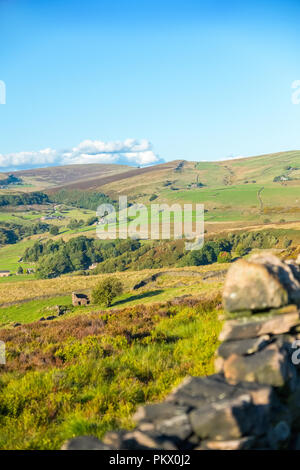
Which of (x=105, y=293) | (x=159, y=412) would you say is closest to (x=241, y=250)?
(x=105, y=293)

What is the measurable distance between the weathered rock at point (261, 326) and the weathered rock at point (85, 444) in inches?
112

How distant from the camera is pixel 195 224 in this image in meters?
152

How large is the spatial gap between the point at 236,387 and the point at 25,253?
548 ft

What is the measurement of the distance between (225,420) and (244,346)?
162 centimetres

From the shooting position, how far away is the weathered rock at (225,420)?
4.48m

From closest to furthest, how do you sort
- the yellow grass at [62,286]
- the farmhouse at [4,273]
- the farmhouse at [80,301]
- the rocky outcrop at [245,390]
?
the rocky outcrop at [245,390] → the farmhouse at [80,301] → the yellow grass at [62,286] → the farmhouse at [4,273]

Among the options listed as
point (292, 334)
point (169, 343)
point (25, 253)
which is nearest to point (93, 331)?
point (169, 343)

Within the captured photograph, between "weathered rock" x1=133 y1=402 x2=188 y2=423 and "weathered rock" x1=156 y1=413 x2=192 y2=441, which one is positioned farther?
"weathered rock" x1=133 y1=402 x2=188 y2=423

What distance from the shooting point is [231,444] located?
174 inches

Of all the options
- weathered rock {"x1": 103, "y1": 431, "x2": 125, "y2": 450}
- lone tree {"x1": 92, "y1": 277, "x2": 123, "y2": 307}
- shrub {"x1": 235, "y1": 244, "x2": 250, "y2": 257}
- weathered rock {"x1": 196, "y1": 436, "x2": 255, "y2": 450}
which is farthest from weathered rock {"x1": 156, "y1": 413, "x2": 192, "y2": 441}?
shrub {"x1": 235, "y1": 244, "x2": 250, "y2": 257}

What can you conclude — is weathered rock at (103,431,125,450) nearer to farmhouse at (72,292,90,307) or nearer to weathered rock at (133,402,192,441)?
weathered rock at (133,402,192,441)

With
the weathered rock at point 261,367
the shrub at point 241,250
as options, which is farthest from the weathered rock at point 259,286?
the shrub at point 241,250

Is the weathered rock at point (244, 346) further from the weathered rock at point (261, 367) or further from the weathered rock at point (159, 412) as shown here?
→ the weathered rock at point (159, 412)

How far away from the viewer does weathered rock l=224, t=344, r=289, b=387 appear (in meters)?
5.30
